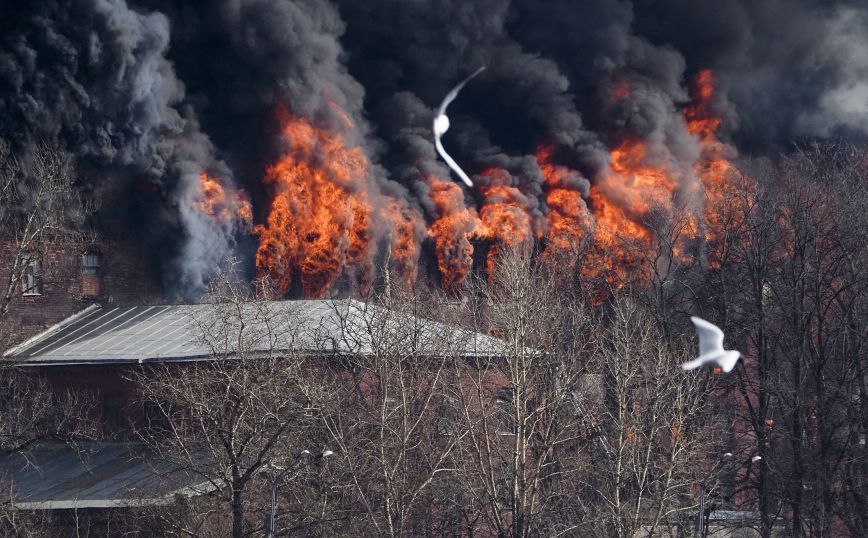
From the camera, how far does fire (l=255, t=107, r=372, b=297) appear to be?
4838cm

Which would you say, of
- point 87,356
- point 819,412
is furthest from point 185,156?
point 819,412

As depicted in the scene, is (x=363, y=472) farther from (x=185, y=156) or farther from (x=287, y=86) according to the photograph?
(x=287, y=86)

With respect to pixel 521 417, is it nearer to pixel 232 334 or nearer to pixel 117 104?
pixel 232 334

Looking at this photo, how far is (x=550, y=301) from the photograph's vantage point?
37688mm

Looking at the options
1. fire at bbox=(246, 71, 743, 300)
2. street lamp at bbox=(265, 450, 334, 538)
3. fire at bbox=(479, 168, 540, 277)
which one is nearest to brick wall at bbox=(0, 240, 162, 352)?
fire at bbox=(246, 71, 743, 300)

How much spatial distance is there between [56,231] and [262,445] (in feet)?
50.8

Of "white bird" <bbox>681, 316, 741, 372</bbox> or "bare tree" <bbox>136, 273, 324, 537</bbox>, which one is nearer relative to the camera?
"white bird" <bbox>681, 316, 741, 372</bbox>

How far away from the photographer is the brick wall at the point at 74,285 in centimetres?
3962

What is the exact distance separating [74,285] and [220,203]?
24.2ft

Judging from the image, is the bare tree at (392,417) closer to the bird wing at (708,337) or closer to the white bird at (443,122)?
the white bird at (443,122)

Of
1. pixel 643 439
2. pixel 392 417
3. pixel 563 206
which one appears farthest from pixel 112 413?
pixel 563 206

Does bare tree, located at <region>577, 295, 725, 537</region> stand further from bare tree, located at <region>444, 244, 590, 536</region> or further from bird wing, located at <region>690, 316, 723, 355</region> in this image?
bird wing, located at <region>690, 316, 723, 355</region>

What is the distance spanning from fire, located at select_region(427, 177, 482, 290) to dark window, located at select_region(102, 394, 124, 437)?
1940 centimetres

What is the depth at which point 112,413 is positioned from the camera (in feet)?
119
